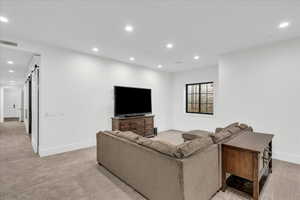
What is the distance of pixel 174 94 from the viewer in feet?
22.9

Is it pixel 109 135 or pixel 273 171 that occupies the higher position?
pixel 109 135

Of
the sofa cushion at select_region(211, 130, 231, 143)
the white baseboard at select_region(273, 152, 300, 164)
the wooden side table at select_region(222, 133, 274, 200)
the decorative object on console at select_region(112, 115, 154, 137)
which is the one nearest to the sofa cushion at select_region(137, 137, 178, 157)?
the sofa cushion at select_region(211, 130, 231, 143)

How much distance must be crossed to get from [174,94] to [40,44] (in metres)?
5.38

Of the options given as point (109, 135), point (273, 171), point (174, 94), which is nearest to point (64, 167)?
point (109, 135)

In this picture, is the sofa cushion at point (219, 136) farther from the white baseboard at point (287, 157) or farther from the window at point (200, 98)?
the window at point (200, 98)

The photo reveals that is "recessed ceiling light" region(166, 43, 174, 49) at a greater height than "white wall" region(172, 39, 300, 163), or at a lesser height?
greater

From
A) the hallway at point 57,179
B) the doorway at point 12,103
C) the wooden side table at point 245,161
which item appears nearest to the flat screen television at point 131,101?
the hallway at point 57,179

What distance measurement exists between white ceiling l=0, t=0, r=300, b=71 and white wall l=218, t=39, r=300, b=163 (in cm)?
35

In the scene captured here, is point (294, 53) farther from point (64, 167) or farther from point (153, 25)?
point (64, 167)

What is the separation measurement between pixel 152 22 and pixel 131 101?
297 centimetres

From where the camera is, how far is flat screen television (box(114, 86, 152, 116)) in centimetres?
470

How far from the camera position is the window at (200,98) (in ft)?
19.3

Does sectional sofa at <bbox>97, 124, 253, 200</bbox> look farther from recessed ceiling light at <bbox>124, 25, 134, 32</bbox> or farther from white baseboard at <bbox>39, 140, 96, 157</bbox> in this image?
white baseboard at <bbox>39, 140, 96, 157</bbox>

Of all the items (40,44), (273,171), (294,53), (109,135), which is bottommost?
(273,171)
